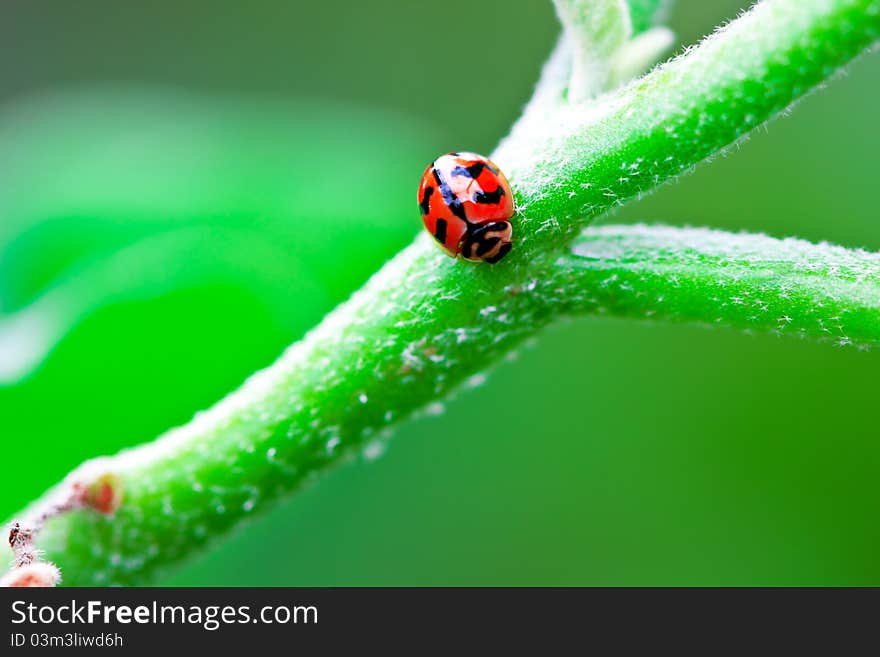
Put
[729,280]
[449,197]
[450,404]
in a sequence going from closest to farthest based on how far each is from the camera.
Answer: [729,280] < [449,197] < [450,404]

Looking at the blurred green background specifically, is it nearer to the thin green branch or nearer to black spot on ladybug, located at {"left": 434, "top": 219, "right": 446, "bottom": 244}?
black spot on ladybug, located at {"left": 434, "top": 219, "right": 446, "bottom": 244}

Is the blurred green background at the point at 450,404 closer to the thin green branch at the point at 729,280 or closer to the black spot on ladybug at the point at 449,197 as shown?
the black spot on ladybug at the point at 449,197

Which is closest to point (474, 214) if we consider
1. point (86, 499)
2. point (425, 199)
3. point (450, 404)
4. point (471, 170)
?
point (471, 170)

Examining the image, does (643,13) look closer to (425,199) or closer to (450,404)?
(425,199)

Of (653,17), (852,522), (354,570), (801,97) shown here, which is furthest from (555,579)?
(801,97)

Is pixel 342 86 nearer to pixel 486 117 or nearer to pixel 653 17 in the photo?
pixel 486 117
